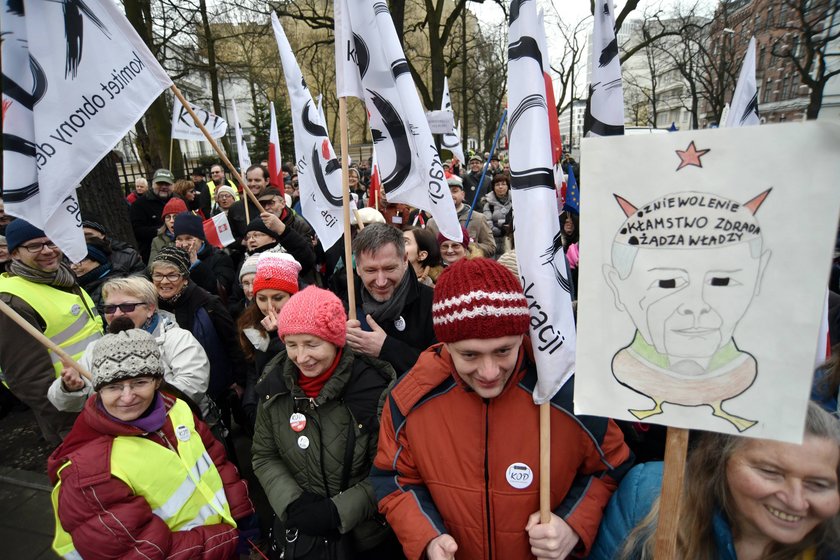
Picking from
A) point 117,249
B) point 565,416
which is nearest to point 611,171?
point 565,416

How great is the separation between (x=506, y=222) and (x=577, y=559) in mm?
5857

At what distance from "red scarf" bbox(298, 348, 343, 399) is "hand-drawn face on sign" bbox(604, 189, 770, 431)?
1.39 metres

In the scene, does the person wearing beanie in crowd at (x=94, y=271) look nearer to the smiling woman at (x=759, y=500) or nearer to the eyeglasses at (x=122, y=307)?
the eyeglasses at (x=122, y=307)

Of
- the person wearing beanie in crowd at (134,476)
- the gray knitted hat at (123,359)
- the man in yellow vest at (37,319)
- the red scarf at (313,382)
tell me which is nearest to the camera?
the person wearing beanie in crowd at (134,476)

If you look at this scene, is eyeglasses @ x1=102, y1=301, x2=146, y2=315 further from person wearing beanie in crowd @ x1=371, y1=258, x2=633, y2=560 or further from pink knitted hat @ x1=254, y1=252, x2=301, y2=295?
person wearing beanie in crowd @ x1=371, y1=258, x2=633, y2=560

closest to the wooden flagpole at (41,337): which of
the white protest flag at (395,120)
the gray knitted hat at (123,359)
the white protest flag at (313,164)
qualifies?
the gray knitted hat at (123,359)

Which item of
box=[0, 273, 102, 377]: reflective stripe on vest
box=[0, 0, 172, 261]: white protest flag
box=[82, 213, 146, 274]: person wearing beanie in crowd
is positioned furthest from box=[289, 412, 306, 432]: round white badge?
box=[82, 213, 146, 274]: person wearing beanie in crowd

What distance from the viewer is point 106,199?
18.0ft

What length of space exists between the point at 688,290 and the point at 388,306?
1697mm

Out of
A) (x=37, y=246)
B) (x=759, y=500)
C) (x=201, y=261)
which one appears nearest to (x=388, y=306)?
(x=759, y=500)

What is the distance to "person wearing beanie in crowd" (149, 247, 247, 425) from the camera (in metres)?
3.08

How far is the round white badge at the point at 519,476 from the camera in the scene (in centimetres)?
153

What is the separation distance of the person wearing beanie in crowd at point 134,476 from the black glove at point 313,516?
1.45ft

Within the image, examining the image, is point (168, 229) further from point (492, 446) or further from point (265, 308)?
point (492, 446)
